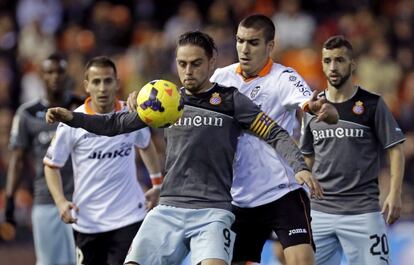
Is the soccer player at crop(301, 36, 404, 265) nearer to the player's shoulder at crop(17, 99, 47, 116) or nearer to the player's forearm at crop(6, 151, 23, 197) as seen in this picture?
the player's shoulder at crop(17, 99, 47, 116)

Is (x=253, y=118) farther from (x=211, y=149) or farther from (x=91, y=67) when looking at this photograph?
(x=91, y=67)

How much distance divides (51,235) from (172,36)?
9.44 m

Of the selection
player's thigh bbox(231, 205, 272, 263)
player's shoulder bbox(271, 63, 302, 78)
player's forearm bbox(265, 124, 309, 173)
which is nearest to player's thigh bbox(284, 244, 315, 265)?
player's thigh bbox(231, 205, 272, 263)

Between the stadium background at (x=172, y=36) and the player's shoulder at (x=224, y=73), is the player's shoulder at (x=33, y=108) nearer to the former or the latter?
the player's shoulder at (x=224, y=73)

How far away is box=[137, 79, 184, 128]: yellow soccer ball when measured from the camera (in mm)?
8227

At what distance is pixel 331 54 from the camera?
977 cm

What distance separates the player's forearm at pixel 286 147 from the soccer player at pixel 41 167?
352cm

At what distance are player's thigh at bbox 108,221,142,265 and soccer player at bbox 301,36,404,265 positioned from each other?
171cm

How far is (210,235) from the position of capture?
27.4 ft

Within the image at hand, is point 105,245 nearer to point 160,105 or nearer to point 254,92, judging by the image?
point 254,92

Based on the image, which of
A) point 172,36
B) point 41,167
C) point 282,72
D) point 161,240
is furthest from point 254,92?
point 172,36

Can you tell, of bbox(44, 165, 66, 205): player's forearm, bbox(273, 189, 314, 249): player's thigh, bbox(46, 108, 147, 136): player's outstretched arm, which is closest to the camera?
bbox(46, 108, 147, 136): player's outstretched arm

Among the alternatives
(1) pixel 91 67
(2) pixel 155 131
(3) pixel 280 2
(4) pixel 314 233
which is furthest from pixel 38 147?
(3) pixel 280 2

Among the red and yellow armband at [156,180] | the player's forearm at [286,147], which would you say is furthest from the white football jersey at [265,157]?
the red and yellow armband at [156,180]
